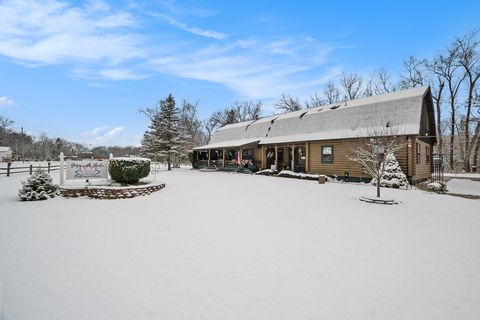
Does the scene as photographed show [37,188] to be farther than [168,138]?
No

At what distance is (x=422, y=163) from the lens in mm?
17734

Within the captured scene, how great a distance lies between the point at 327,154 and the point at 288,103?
93.0ft

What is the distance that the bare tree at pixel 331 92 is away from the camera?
1625 inches

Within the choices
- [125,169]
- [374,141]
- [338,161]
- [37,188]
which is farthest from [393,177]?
[37,188]

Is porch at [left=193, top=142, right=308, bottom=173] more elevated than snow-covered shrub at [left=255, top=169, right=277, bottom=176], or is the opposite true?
porch at [left=193, top=142, right=308, bottom=173]

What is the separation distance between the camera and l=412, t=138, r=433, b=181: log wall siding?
15227mm

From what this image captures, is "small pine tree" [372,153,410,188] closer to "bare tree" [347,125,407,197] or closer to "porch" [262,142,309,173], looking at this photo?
"bare tree" [347,125,407,197]

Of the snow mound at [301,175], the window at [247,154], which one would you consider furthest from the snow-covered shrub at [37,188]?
the window at [247,154]

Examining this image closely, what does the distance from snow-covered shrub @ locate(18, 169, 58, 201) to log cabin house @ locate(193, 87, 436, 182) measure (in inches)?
629

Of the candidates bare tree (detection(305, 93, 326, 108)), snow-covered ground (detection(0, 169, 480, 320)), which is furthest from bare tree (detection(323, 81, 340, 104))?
snow-covered ground (detection(0, 169, 480, 320))

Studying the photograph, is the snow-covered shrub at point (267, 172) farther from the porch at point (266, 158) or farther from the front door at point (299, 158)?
the front door at point (299, 158)

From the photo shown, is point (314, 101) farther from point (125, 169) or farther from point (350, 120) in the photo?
point (125, 169)

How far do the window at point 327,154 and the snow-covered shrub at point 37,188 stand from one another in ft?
54.3

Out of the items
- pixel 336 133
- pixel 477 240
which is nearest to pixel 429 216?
pixel 477 240
